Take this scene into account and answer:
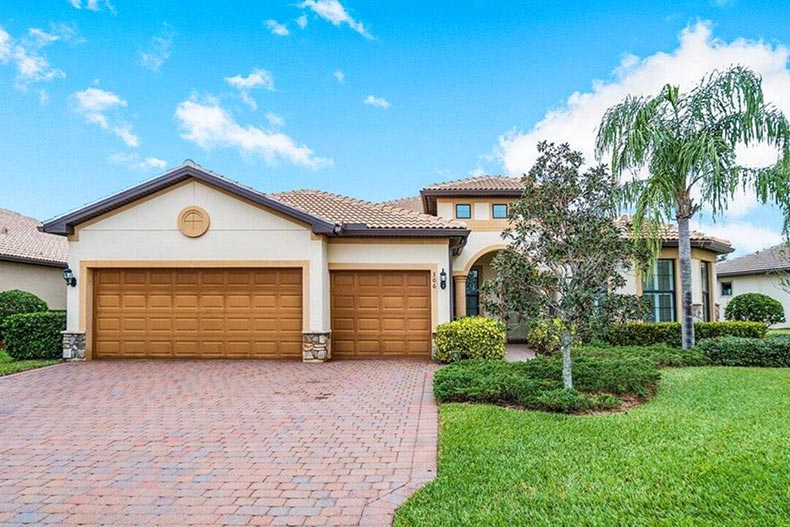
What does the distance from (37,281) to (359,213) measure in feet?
42.2

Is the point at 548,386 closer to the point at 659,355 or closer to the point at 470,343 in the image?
the point at 470,343

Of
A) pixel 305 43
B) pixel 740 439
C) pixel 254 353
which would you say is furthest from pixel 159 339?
pixel 740 439

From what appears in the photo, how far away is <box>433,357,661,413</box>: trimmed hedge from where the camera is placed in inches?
262

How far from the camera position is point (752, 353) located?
10828 mm

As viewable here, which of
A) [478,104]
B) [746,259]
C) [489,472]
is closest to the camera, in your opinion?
[489,472]

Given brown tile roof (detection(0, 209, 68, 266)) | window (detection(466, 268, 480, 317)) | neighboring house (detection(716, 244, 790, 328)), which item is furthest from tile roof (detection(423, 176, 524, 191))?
neighboring house (detection(716, 244, 790, 328))

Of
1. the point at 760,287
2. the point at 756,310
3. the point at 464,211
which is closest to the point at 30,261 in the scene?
the point at 464,211

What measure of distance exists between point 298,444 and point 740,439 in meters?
4.79

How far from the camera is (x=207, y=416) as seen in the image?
6.73 m

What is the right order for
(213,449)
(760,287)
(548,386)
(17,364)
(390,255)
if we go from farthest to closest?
(760,287) → (390,255) → (17,364) → (548,386) → (213,449)

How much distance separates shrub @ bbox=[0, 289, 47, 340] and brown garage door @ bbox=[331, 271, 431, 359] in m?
10.1

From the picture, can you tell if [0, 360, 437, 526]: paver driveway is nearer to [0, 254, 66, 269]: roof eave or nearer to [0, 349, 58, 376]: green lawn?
[0, 349, 58, 376]: green lawn

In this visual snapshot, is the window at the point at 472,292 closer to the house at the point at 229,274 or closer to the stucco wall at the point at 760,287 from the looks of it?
the house at the point at 229,274

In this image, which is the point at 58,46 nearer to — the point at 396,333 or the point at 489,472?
the point at 396,333
